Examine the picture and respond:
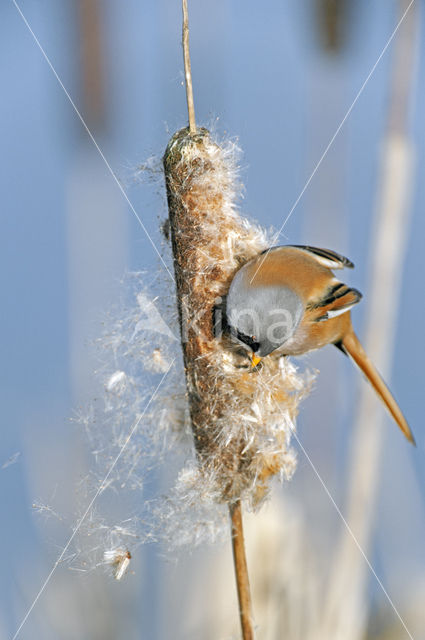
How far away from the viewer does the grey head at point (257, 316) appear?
147 centimetres

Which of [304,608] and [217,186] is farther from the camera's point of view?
[304,608]

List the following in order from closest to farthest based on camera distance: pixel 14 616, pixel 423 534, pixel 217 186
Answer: pixel 217 186
pixel 14 616
pixel 423 534

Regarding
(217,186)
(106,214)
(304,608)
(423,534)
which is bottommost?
(304,608)

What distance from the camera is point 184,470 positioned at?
58.9 inches

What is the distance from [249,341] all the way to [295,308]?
205 mm

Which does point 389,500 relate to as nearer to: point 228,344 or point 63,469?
point 228,344

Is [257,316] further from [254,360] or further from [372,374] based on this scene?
[372,374]

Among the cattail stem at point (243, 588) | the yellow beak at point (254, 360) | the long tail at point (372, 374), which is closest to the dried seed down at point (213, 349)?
the yellow beak at point (254, 360)

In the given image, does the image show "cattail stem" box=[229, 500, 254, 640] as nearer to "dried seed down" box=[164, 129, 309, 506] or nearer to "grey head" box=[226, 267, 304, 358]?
"dried seed down" box=[164, 129, 309, 506]

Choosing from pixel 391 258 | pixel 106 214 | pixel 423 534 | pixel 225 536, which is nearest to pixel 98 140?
pixel 106 214

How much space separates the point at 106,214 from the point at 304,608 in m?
1.39

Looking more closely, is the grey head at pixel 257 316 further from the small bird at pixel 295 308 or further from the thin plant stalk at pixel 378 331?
the thin plant stalk at pixel 378 331

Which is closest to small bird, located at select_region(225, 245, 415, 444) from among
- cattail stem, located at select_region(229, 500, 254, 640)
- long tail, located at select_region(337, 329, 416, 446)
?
long tail, located at select_region(337, 329, 416, 446)

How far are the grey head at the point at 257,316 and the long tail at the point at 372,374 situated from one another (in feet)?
1.68
